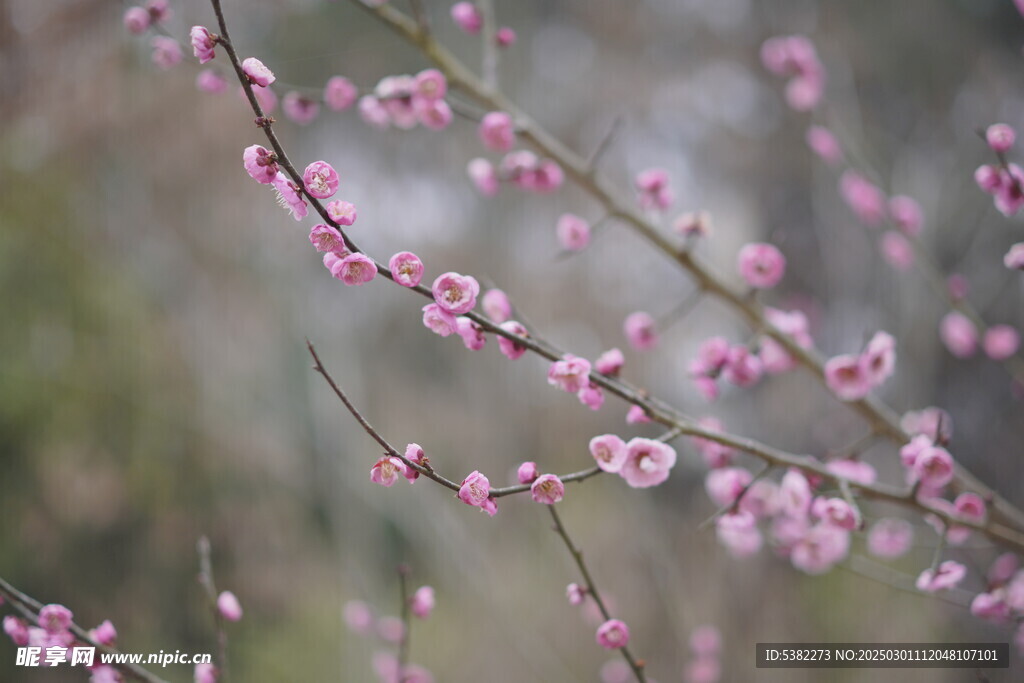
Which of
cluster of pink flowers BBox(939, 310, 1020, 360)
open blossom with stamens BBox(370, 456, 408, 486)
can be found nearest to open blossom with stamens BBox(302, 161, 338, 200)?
open blossom with stamens BBox(370, 456, 408, 486)

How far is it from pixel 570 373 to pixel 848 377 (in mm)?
458

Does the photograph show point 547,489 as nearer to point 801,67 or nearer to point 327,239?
point 327,239

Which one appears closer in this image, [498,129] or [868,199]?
[498,129]

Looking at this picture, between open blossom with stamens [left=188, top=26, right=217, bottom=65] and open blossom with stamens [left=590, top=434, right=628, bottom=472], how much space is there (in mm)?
490

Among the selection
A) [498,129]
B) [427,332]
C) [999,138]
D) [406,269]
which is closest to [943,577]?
[999,138]

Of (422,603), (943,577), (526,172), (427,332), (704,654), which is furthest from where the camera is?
(427,332)

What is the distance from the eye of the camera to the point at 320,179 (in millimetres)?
527

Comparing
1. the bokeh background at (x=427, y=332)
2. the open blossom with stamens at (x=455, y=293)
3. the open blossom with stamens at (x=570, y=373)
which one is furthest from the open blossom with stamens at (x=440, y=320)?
the bokeh background at (x=427, y=332)

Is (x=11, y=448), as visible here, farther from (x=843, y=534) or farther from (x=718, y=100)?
(x=718, y=100)

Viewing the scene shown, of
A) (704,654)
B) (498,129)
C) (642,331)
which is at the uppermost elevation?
(498,129)

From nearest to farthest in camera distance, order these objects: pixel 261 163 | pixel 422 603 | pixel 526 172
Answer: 1. pixel 261 163
2. pixel 422 603
3. pixel 526 172

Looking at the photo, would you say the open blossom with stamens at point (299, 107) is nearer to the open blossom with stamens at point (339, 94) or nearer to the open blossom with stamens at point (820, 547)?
the open blossom with stamens at point (339, 94)

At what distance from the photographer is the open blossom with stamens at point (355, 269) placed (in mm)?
539

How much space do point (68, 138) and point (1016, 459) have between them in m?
3.56
